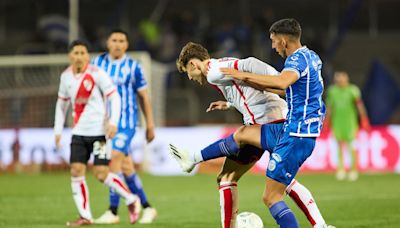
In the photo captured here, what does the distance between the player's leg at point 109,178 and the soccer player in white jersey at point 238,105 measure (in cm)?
242

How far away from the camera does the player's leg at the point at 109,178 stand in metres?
10.2

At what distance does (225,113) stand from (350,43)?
4963 mm

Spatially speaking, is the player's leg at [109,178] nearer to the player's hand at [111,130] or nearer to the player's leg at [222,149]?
the player's hand at [111,130]

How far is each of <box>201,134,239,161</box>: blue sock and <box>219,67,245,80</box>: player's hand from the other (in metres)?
0.72

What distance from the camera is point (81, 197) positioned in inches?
399

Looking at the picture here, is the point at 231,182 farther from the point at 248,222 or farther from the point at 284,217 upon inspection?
the point at 284,217

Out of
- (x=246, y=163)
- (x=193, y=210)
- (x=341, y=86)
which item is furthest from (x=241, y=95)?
(x=341, y=86)

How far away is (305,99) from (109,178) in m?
3.66

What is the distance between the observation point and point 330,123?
1898 cm

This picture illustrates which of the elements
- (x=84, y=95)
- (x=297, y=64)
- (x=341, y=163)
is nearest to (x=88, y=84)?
(x=84, y=95)

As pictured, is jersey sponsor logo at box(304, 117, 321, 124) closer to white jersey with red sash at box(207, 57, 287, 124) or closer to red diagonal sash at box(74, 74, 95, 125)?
white jersey with red sash at box(207, 57, 287, 124)

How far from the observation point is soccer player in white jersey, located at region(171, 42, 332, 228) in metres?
7.43

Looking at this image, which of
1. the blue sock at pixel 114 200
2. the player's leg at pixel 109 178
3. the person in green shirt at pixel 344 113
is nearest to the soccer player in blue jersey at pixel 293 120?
the player's leg at pixel 109 178

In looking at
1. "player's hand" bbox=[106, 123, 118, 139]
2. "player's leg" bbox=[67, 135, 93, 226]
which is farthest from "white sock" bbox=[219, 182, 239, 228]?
"player's leg" bbox=[67, 135, 93, 226]
